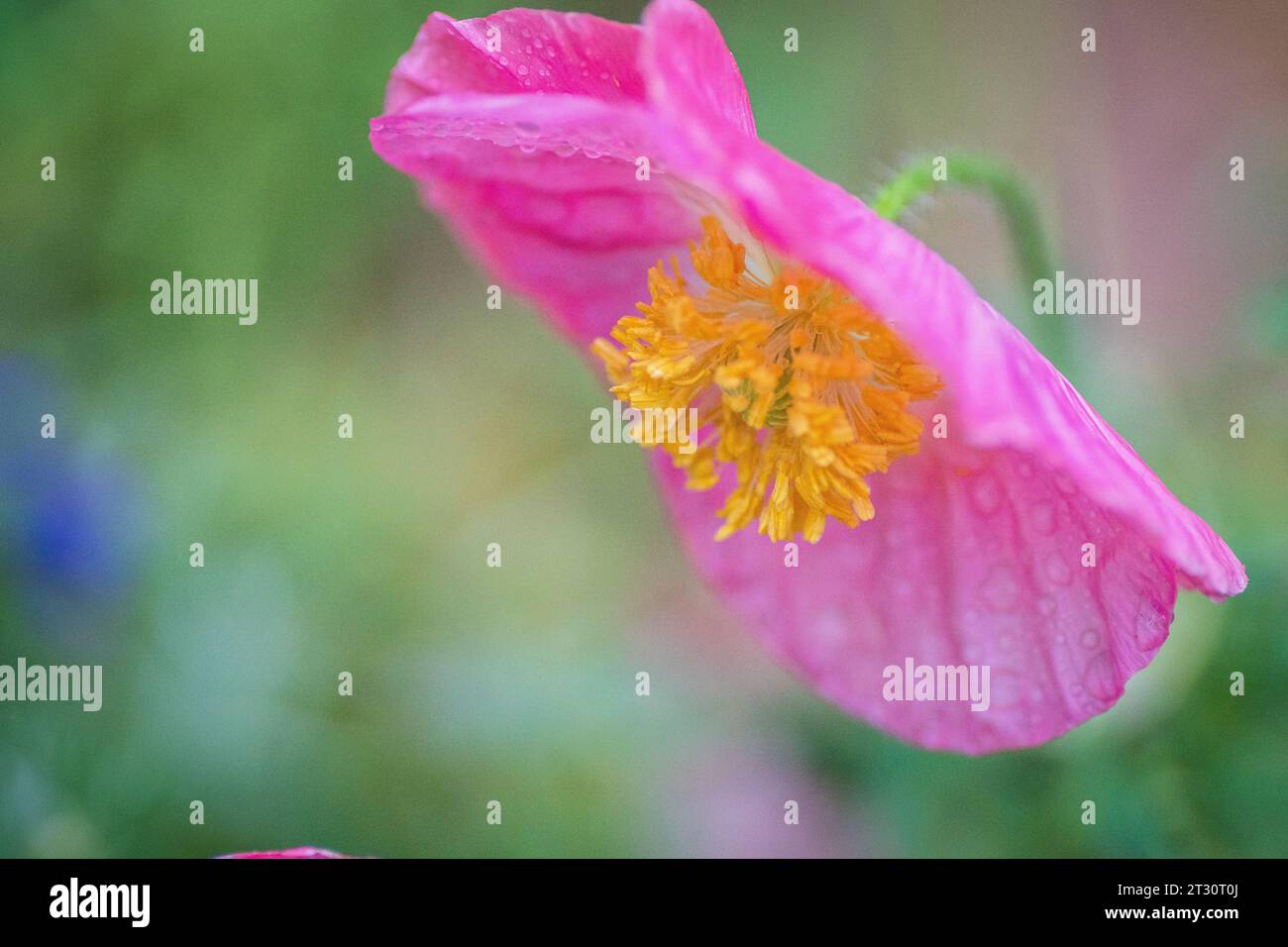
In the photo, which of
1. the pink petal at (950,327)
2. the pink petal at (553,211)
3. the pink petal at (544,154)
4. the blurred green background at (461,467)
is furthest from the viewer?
the blurred green background at (461,467)

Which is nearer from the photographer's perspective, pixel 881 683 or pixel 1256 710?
pixel 881 683

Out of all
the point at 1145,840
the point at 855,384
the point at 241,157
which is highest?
the point at 241,157

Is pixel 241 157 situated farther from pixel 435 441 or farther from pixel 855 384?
pixel 855 384

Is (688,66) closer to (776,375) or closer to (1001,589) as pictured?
(776,375)

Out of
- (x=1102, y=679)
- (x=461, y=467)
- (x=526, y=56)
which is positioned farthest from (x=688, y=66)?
(x=461, y=467)

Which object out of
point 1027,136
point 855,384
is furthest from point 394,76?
point 1027,136

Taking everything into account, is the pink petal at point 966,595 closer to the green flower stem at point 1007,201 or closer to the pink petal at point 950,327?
the pink petal at point 950,327

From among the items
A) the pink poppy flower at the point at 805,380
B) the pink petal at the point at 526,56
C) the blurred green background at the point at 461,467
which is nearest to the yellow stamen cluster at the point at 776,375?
the pink poppy flower at the point at 805,380
